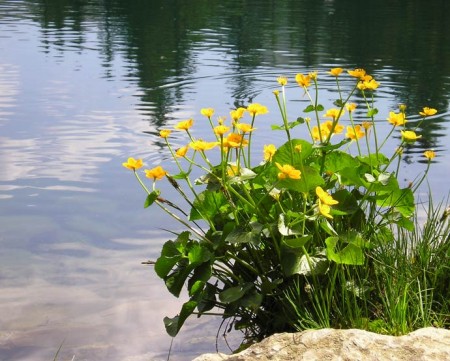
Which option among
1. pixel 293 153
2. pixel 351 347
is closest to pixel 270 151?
pixel 293 153

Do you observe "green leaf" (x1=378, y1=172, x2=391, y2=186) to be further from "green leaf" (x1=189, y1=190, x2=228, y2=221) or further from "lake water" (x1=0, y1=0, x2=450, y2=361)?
"lake water" (x1=0, y1=0, x2=450, y2=361)

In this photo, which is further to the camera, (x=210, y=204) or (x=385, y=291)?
(x=210, y=204)

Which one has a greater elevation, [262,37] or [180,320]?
[180,320]

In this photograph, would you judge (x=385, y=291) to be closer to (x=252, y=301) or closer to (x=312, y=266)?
(x=312, y=266)

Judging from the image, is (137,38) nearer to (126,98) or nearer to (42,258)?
(126,98)

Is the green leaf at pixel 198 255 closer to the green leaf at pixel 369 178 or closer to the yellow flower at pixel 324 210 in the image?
the yellow flower at pixel 324 210

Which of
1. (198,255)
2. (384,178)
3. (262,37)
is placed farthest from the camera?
(262,37)

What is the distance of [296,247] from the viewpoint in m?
2.93

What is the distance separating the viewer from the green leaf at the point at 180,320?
3014mm

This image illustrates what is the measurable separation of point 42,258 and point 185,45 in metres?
8.31

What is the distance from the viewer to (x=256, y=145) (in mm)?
6953

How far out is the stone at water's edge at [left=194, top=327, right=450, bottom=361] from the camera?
2.44m

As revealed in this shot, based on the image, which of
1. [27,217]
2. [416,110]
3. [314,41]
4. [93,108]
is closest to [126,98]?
[93,108]

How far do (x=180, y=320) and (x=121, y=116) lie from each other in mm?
4833
